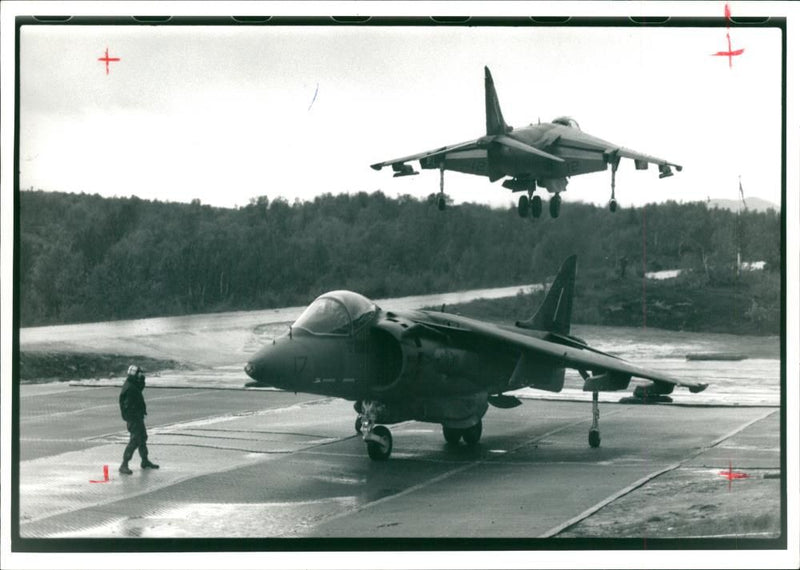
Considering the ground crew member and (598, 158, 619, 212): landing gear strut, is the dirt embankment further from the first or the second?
(598, 158, 619, 212): landing gear strut

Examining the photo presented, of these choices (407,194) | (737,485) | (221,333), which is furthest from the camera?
(221,333)

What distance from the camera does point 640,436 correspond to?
18.5 metres

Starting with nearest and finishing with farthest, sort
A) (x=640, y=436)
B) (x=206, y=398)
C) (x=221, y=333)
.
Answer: (x=221, y=333), (x=640, y=436), (x=206, y=398)

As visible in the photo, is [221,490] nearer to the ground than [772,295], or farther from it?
nearer to the ground

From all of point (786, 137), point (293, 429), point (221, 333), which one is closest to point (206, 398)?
point (293, 429)

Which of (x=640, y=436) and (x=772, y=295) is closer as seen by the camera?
(x=772, y=295)

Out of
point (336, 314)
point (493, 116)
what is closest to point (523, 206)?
point (493, 116)

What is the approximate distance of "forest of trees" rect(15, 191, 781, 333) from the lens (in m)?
15.6

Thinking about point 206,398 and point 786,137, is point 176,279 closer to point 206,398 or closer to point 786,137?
point 206,398

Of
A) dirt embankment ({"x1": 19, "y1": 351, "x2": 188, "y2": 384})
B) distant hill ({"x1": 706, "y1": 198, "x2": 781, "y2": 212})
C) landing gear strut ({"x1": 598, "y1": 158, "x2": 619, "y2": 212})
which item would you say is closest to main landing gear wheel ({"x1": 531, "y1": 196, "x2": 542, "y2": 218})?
landing gear strut ({"x1": 598, "y1": 158, "x2": 619, "y2": 212})

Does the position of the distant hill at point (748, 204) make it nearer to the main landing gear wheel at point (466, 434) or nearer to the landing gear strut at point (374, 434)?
the main landing gear wheel at point (466, 434)

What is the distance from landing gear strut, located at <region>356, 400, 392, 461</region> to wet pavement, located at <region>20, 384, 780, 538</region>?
0.18 metres

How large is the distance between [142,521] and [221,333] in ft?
14.4

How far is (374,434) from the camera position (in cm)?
1650
